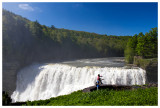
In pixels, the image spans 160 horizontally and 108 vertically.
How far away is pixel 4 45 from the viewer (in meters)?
20.1

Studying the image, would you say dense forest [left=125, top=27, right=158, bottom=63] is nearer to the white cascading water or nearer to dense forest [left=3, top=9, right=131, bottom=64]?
the white cascading water

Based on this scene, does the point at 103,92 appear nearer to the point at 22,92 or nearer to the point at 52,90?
the point at 52,90

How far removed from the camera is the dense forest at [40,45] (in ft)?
72.2

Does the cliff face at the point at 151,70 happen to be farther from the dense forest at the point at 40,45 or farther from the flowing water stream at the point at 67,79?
the dense forest at the point at 40,45

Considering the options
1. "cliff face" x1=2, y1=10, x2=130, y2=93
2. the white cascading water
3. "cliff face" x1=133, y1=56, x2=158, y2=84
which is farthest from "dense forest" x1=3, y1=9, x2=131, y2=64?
"cliff face" x1=133, y1=56, x2=158, y2=84

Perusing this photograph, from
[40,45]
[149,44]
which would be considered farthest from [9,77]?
[149,44]

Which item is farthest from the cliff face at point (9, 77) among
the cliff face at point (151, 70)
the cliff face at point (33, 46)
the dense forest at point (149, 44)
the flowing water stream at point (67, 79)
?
the dense forest at point (149, 44)

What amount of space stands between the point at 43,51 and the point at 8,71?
1531 centimetres

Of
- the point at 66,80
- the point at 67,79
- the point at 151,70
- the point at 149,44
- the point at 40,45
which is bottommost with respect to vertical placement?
the point at 66,80

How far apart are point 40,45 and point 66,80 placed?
20.1 m

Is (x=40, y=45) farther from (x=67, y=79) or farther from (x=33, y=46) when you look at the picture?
(x=67, y=79)

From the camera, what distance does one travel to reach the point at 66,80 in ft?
49.3

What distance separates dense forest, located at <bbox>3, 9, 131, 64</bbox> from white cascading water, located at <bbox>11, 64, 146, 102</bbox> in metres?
6.98

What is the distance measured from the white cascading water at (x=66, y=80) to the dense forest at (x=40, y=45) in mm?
6981
